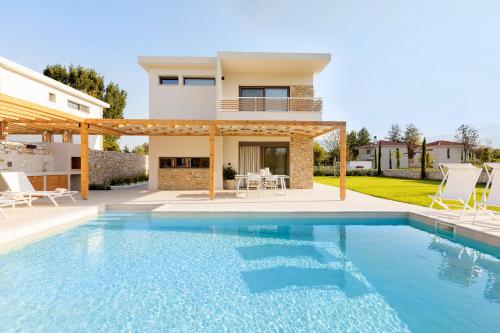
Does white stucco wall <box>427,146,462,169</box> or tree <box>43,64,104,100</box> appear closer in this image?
tree <box>43,64,104,100</box>

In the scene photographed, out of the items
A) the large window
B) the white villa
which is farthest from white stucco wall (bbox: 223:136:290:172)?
the white villa

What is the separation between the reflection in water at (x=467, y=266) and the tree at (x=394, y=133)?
53925mm

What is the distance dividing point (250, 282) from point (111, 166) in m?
15.3

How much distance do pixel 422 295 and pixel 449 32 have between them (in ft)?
65.6

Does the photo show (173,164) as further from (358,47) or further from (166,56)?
(358,47)

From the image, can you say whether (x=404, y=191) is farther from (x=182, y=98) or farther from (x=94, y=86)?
(x=94, y=86)

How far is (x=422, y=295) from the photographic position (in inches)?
156

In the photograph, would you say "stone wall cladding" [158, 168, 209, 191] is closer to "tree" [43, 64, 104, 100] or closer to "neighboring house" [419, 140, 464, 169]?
"tree" [43, 64, 104, 100]

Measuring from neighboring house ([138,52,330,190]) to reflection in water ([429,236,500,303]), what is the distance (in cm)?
923

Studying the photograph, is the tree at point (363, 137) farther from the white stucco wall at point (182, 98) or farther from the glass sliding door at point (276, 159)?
the white stucco wall at point (182, 98)

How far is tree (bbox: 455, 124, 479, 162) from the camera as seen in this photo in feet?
129

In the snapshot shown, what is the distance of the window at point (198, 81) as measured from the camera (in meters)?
15.2

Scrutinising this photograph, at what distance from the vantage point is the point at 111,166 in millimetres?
17047

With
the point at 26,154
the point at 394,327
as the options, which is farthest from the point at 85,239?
→ the point at 26,154
